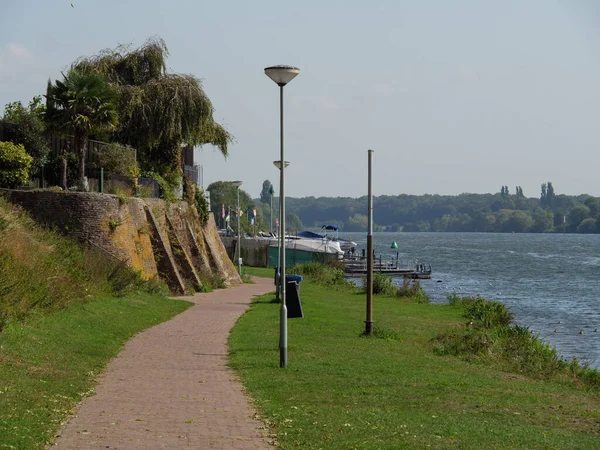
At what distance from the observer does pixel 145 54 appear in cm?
4472

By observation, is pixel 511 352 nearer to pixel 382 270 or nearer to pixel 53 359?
pixel 53 359

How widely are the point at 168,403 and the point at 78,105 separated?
21.6 m

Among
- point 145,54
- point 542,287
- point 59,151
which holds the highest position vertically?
point 145,54

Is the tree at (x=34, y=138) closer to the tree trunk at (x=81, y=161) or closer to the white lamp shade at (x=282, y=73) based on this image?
the tree trunk at (x=81, y=161)

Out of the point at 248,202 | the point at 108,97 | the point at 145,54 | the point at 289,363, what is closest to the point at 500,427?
the point at 289,363

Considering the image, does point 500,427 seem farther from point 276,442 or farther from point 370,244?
point 370,244

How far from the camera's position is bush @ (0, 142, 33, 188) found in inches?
1216

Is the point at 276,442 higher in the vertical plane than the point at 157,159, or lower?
lower

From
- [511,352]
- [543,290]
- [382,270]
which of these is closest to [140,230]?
[511,352]

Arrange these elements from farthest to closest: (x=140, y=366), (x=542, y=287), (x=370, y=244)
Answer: (x=542, y=287), (x=370, y=244), (x=140, y=366)

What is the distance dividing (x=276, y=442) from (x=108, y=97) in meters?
24.7

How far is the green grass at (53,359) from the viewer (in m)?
10.3

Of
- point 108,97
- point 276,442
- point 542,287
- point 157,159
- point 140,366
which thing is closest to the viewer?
point 276,442

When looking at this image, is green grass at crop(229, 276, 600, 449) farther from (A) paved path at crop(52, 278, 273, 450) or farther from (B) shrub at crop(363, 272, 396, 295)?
(B) shrub at crop(363, 272, 396, 295)
